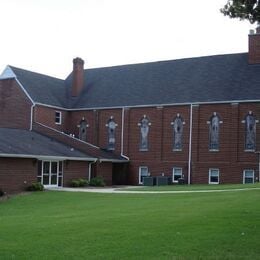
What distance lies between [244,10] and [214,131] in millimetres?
30650

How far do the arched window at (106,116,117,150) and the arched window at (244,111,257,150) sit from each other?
40.5 feet

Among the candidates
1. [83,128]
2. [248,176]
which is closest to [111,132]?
[83,128]

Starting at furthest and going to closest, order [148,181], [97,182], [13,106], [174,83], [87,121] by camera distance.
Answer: [87,121] → [13,106] → [174,83] → [148,181] → [97,182]

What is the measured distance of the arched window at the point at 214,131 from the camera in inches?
1741

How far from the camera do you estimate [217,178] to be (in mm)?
43750

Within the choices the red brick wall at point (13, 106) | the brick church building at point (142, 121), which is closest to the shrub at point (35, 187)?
the brick church building at point (142, 121)

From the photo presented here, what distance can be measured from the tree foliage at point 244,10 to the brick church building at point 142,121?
24.1m

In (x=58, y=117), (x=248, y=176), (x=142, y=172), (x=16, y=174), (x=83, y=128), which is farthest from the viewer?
(x=83, y=128)

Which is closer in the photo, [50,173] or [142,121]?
[50,173]

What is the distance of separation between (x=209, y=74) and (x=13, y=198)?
22.8 metres

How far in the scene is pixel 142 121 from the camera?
4803cm

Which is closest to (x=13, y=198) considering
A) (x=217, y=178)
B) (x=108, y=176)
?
(x=108, y=176)

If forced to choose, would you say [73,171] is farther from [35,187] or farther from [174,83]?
[174,83]

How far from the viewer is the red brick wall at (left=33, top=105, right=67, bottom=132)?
159 ft
